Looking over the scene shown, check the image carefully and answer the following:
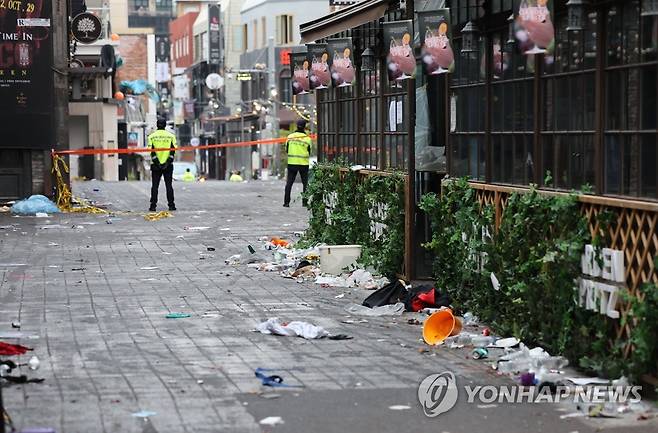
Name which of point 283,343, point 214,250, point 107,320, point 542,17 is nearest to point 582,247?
point 542,17

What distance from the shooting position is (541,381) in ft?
28.7

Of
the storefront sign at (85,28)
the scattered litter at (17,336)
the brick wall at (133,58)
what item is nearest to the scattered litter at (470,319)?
the scattered litter at (17,336)

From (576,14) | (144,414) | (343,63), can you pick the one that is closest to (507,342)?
(576,14)

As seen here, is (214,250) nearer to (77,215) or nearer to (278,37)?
(77,215)

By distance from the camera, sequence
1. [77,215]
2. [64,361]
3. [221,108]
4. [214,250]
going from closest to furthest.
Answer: [64,361]
[214,250]
[77,215]
[221,108]

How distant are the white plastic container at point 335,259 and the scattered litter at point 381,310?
9.08 feet

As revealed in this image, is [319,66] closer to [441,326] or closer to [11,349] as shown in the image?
[441,326]

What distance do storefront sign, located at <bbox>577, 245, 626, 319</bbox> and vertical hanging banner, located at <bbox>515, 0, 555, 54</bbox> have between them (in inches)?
57.1

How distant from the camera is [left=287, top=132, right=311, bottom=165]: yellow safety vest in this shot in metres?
26.9

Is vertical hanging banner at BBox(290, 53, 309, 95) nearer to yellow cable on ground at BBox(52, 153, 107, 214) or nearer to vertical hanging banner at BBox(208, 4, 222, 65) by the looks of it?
yellow cable on ground at BBox(52, 153, 107, 214)

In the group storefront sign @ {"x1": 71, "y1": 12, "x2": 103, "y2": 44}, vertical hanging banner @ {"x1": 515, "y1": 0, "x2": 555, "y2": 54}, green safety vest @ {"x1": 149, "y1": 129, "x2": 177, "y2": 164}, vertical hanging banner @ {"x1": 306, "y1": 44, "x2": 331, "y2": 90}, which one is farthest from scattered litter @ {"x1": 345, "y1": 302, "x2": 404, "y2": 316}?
storefront sign @ {"x1": 71, "y1": 12, "x2": 103, "y2": 44}

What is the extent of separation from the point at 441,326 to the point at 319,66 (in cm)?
763

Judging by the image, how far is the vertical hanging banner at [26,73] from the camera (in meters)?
25.6

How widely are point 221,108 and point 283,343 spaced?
8650cm
